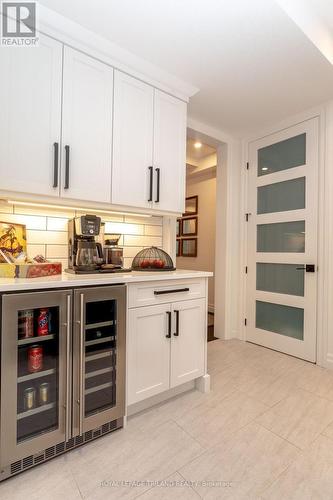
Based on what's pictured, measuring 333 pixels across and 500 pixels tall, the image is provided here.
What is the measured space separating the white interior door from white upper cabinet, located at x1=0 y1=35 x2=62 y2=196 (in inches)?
93.9

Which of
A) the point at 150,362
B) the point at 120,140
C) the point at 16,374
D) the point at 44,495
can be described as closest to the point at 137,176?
the point at 120,140

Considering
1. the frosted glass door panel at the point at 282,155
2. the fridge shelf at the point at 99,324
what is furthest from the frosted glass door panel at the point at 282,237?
the fridge shelf at the point at 99,324

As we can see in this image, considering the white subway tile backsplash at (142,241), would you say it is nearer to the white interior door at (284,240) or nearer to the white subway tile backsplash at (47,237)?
the white subway tile backsplash at (47,237)

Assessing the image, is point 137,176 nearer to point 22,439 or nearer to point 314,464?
point 22,439

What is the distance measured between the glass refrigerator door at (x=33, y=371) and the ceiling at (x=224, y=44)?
175cm

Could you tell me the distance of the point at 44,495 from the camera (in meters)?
1.17

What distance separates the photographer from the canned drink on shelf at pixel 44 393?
4.49 ft

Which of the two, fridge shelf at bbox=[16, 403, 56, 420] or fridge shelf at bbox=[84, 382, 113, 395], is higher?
fridge shelf at bbox=[84, 382, 113, 395]

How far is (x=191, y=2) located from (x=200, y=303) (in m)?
1.96

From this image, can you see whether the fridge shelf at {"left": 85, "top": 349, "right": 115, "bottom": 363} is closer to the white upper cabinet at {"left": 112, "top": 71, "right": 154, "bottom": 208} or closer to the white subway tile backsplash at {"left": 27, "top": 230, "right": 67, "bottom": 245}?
the white subway tile backsplash at {"left": 27, "top": 230, "right": 67, "bottom": 245}

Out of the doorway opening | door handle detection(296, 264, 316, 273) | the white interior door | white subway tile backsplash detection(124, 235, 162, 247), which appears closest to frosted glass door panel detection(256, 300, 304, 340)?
the white interior door

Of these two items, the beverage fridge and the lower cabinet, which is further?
the lower cabinet

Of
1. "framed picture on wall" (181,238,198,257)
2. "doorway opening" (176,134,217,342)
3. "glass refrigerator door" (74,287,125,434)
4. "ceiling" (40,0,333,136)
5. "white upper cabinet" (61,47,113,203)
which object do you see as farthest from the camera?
"framed picture on wall" (181,238,198,257)

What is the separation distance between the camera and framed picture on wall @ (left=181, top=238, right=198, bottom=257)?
507cm
